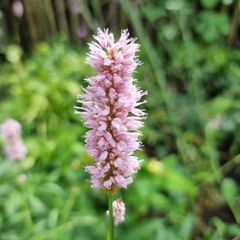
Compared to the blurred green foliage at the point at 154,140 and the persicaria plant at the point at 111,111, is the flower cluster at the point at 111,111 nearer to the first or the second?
the persicaria plant at the point at 111,111

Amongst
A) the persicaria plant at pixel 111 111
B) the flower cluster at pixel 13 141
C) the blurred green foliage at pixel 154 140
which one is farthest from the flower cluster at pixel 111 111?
the flower cluster at pixel 13 141

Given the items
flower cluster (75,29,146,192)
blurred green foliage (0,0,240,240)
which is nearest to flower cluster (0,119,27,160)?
blurred green foliage (0,0,240,240)

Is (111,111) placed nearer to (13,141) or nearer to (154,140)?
(13,141)

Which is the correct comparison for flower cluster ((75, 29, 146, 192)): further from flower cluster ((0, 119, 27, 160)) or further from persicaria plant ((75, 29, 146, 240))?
flower cluster ((0, 119, 27, 160))

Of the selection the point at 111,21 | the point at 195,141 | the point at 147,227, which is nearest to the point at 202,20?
the point at 111,21

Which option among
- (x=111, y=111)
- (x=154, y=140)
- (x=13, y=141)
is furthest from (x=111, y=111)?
(x=154, y=140)
